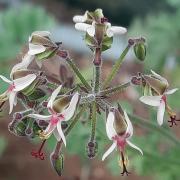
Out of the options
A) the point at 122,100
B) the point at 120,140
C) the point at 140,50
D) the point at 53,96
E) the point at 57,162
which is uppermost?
the point at 140,50

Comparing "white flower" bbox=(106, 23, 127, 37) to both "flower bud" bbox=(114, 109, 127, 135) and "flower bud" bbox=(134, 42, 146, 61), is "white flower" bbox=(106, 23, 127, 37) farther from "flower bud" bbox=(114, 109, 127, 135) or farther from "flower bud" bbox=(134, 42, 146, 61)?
"flower bud" bbox=(114, 109, 127, 135)

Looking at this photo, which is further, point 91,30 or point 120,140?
point 91,30

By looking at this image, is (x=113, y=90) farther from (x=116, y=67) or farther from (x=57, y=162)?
(x=57, y=162)

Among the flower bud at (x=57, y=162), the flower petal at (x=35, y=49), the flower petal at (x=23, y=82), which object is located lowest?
the flower bud at (x=57, y=162)

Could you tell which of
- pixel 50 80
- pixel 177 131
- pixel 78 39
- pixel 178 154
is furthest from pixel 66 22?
pixel 50 80

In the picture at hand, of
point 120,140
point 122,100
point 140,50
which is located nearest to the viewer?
point 120,140

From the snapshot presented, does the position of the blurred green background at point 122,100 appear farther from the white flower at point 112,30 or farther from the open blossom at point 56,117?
the open blossom at point 56,117

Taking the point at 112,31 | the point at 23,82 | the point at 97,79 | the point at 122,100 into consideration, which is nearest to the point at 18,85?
the point at 23,82

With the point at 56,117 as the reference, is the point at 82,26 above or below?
above

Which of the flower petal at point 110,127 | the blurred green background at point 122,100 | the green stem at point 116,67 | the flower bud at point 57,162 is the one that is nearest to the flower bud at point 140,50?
the green stem at point 116,67
